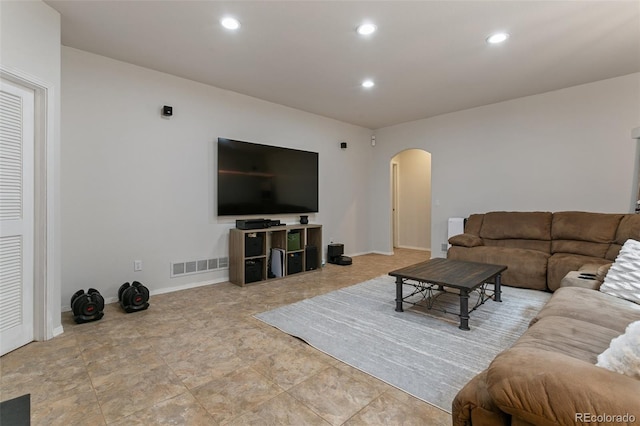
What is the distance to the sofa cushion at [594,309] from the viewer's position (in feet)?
5.25

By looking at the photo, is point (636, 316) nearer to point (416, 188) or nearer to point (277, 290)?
point (277, 290)

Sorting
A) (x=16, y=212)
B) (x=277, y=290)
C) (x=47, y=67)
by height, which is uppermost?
(x=47, y=67)

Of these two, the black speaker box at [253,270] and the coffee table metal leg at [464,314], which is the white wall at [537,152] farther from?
the black speaker box at [253,270]

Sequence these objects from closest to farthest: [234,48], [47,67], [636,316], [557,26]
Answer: [636,316] < [47,67] < [557,26] < [234,48]

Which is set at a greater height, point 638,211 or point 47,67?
point 47,67

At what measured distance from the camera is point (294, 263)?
443 centimetres

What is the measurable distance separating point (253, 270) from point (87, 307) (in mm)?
1741

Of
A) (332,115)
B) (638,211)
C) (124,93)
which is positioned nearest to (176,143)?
(124,93)

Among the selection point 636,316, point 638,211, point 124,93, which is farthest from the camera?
point 638,211

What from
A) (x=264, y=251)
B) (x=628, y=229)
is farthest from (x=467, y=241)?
(x=264, y=251)

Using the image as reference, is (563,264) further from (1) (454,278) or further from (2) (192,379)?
(2) (192,379)

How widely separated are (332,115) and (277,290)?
128 inches

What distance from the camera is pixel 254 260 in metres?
3.99

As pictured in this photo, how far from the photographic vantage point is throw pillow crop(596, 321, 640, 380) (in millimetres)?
839
